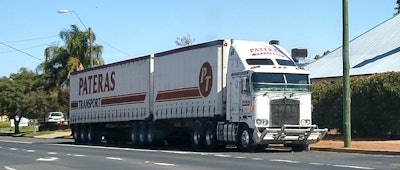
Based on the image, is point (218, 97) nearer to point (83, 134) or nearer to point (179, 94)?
point (179, 94)

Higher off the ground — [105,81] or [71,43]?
[71,43]

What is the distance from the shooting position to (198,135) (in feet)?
88.5

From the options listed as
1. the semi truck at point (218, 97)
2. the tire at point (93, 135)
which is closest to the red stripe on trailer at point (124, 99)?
the semi truck at point (218, 97)

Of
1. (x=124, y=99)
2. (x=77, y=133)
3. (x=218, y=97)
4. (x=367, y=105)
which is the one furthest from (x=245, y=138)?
(x=77, y=133)

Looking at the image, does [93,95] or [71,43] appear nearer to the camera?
[93,95]

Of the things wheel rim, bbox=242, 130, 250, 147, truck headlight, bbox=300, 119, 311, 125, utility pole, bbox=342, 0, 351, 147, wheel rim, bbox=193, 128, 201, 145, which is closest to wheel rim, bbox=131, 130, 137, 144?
wheel rim, bbox=193, 128, 201, 145

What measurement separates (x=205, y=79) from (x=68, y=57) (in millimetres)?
36389

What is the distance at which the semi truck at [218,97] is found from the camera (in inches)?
946

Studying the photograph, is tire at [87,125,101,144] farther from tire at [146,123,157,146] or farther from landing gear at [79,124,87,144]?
tire at [146,123,157,146]

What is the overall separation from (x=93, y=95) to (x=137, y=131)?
18.9 feet

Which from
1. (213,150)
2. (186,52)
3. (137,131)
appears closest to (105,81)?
(137,131)

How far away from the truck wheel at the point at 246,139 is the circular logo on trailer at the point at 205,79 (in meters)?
2.47

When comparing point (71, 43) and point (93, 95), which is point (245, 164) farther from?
point (71, 43)

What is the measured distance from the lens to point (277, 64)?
24797 millimetres
